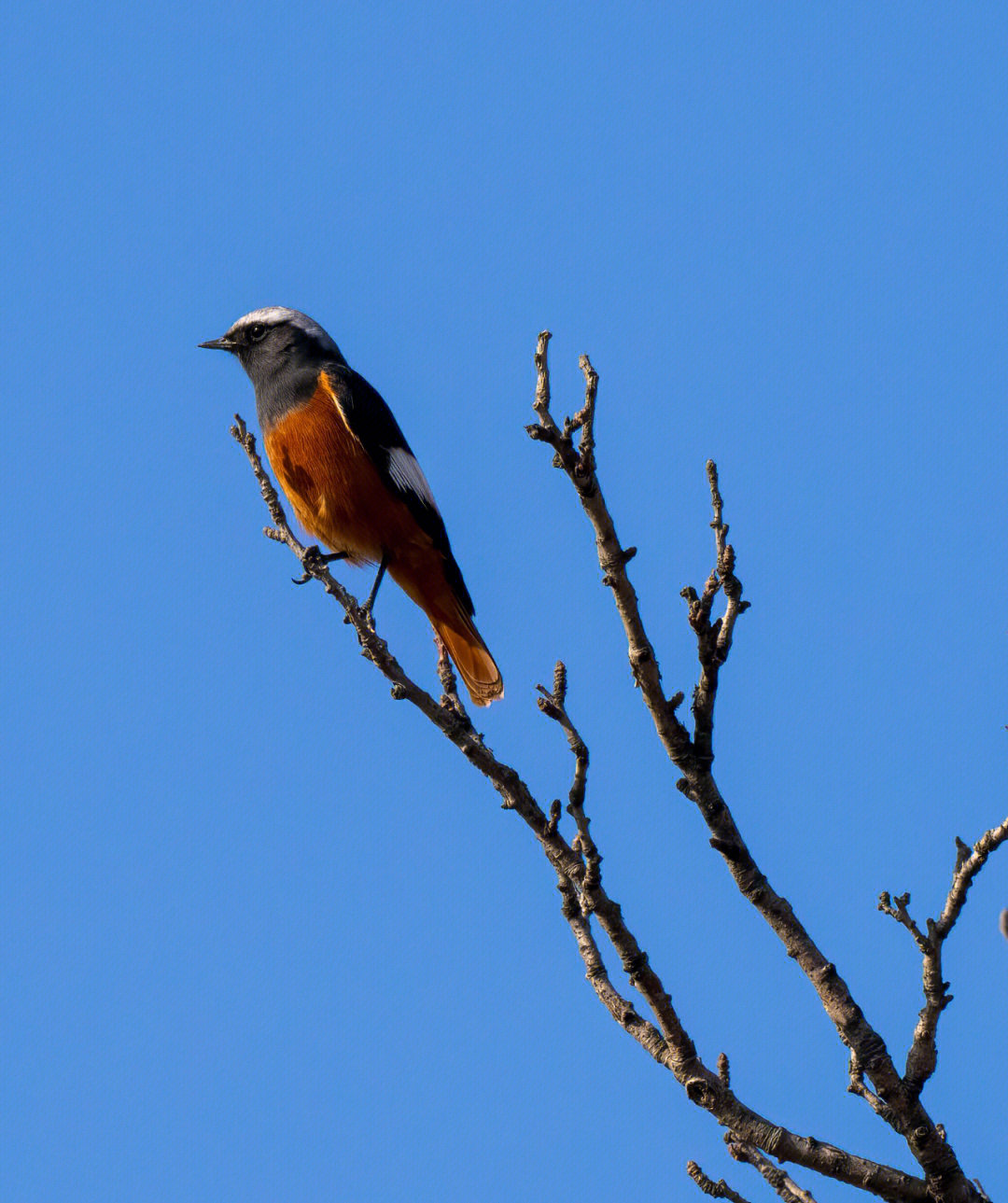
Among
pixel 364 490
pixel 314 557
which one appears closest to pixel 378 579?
pixel 364 490

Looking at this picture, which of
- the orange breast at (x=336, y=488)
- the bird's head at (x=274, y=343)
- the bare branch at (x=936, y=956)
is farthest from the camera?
the bird's head at (x=274, y=343)

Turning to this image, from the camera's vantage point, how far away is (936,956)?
446cm

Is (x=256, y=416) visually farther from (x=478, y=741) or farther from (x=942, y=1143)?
(x=942, y=1143)

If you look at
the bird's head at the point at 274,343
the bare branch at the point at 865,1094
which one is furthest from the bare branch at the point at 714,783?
the bird's head at the point at 274,343

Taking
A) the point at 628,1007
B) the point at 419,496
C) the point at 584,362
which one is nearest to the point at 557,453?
the point at 584,362

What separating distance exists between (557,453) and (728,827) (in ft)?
4.65

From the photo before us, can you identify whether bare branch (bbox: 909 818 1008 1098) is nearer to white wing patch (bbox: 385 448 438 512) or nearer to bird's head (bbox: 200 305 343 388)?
white wing patch (bbox: 385 448 438 512)

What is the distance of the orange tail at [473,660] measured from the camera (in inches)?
349

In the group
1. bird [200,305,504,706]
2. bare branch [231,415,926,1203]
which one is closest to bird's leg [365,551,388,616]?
bird [200,305,504,706]

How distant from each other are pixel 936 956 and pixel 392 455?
514 centimetres

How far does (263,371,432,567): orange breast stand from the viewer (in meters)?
8.48

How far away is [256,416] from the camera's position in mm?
9211

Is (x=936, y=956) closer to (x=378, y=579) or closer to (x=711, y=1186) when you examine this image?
(x=711, y=1186)

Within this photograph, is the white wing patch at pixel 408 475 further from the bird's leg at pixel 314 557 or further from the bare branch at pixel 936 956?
the bare branch at pixel 936 956
